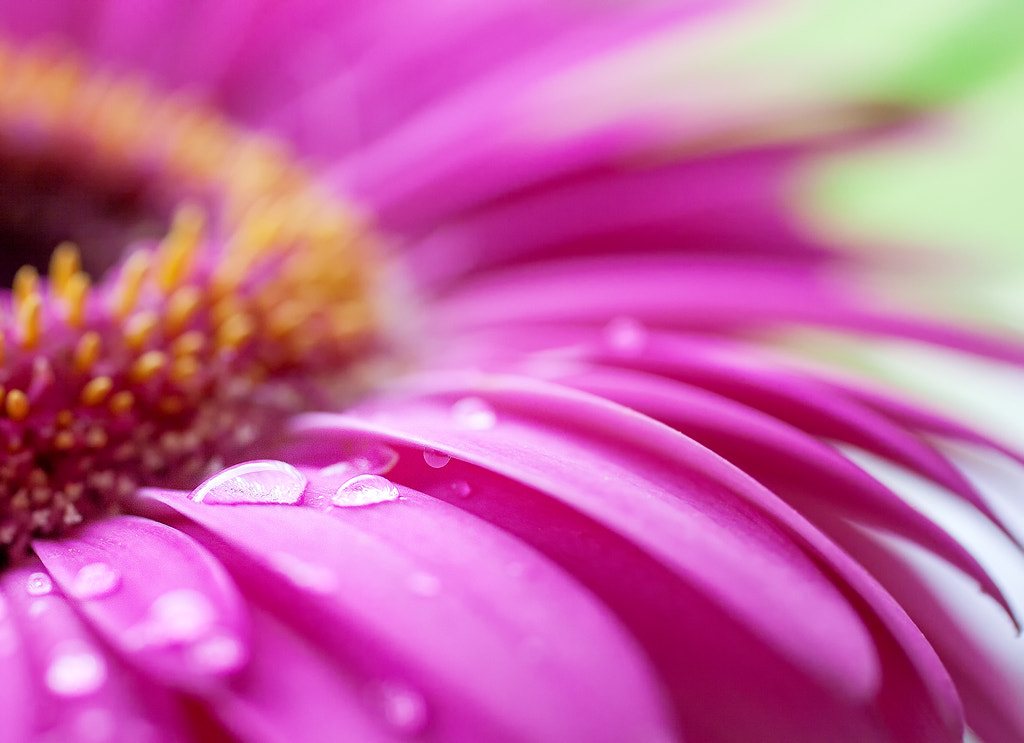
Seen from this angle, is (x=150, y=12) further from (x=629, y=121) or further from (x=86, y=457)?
(x=86, y=457)

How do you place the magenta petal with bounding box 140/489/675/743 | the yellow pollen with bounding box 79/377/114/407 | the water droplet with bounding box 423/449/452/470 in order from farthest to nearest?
the yellow pollen with bounding box 79/377/114/407, the water droplet with bounding box 423/449/452/470, the magenta petal with bounding box 140/489/675/743

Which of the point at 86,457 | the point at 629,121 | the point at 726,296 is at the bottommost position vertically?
the point at 86,457

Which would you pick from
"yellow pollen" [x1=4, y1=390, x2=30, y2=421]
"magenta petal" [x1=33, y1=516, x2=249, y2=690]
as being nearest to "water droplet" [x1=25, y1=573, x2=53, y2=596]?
"magenta petal" [x1=33, y1=516, x2=249, y2=690]

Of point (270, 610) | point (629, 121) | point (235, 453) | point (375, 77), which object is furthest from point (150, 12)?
point (270, 610)

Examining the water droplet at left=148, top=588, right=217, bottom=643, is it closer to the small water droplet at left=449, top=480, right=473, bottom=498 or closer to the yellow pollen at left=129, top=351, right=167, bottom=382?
the small water droplet at left=449, top=480, right=473, bottom=498

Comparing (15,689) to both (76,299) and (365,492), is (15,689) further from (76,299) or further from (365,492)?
(76,299)

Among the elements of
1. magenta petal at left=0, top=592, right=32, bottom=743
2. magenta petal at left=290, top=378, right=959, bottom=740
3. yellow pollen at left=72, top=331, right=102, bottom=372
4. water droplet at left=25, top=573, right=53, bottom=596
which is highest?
magenta petal at left=290, top=378, right=959, bottom=740

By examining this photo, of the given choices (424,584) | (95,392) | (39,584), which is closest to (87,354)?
(95,392)
